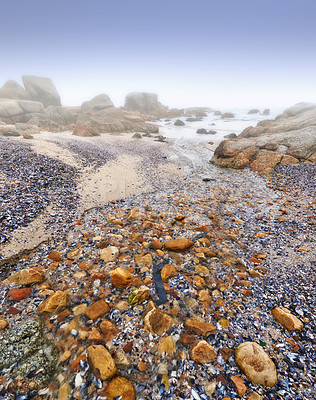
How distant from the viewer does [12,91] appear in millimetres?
60625

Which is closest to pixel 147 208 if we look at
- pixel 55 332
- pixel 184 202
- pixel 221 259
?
pixel 184 202

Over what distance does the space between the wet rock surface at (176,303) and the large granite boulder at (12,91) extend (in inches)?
3182

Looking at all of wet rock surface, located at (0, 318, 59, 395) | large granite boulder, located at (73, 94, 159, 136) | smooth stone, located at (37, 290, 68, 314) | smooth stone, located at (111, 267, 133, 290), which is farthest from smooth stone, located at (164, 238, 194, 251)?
large granite boulder, located at (73, 94, 159, 136)

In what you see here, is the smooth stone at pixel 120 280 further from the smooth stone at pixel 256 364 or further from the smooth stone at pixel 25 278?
the smooth stone at pixel 256 364

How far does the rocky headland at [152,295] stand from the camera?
2725 millimetres

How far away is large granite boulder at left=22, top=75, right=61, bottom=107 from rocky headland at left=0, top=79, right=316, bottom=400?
252 feet

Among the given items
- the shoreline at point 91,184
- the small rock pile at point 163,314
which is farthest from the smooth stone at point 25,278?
the shoreline at point 91,184

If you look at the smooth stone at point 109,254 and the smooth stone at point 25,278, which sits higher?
the smooth stone at point 25,278

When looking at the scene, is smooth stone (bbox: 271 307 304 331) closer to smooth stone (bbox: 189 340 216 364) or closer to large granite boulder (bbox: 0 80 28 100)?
smooth stone (bbox: 189 340 216 364)

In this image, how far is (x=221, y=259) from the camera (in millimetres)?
5355

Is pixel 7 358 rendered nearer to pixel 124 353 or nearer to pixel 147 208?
pixel 124 353

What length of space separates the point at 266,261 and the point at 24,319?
6.48 meters

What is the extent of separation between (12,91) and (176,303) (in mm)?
87150

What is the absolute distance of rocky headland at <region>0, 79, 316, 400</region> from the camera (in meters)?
2.72
